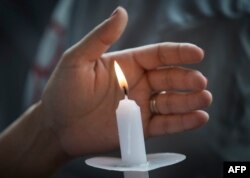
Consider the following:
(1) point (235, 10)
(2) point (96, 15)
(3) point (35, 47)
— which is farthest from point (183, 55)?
(3) point (35, 47)

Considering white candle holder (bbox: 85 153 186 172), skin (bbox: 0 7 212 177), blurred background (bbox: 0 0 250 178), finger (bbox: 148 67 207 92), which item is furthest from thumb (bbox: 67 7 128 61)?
blurred background (bbox: 0 0 250 178)

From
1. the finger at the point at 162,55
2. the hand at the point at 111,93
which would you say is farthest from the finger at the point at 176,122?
the finger at the point at 162,55

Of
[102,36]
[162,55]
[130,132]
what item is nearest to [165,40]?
[162,55]

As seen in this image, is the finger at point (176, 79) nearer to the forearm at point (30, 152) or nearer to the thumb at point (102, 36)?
the thumb at point (102, 36)

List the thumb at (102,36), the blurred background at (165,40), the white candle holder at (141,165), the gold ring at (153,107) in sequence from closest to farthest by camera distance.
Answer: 1. the white candle holder at (141,165)
2. the thumb at (102,36)
3. the gold ring at (153,107)
4. the blurred background at (165,40)

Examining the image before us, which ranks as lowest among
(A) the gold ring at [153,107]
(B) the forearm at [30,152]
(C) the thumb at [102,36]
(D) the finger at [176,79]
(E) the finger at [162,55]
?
(B) the forearm at [30,152]

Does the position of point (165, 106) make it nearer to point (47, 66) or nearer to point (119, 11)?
point (119, 11)

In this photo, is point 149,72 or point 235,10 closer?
point 149,72

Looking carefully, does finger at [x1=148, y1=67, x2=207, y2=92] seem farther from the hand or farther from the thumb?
the thumb

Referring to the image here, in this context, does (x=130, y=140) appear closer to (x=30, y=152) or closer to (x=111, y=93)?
(x=111, y=93)
